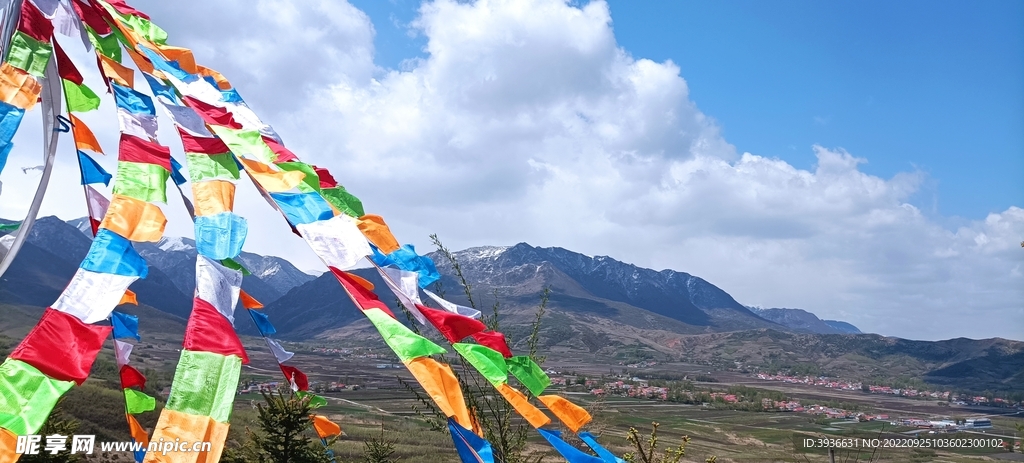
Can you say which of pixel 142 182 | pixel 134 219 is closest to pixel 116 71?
pixel 142 182

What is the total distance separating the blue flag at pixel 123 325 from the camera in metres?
7.77

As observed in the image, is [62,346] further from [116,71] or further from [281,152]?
[116,71]

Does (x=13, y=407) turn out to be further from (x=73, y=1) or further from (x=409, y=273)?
(x=73, y=1)

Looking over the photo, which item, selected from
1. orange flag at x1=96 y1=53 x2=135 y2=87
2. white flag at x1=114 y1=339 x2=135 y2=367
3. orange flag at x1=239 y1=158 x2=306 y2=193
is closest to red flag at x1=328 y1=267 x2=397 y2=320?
orange flag at x1=239 y1=158 x2=306 y2=193

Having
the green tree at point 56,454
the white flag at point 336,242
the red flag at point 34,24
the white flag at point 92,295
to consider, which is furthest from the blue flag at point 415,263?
the green tree at point 56,454

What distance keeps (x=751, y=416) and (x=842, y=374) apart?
375 feet

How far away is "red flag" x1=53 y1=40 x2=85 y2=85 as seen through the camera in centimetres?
648

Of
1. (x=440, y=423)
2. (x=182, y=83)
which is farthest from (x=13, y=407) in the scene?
(x=440, y=423)

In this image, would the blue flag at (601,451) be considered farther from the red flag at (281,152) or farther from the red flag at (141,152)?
the red flag at (141,152)

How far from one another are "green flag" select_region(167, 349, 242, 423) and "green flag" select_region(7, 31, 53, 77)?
372 centimetres

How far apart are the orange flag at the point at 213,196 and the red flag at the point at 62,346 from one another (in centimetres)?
118

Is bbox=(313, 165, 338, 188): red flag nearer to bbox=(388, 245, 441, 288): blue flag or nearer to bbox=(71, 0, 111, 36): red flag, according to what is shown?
bbox=(388, 245, 441, 288): blue flag

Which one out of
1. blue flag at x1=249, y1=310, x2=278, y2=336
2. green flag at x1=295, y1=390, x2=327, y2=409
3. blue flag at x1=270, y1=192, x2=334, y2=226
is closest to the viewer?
blue flag at x1=270, y1=192, x2=334, y2=226

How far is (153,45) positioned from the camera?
7090 millimetres
